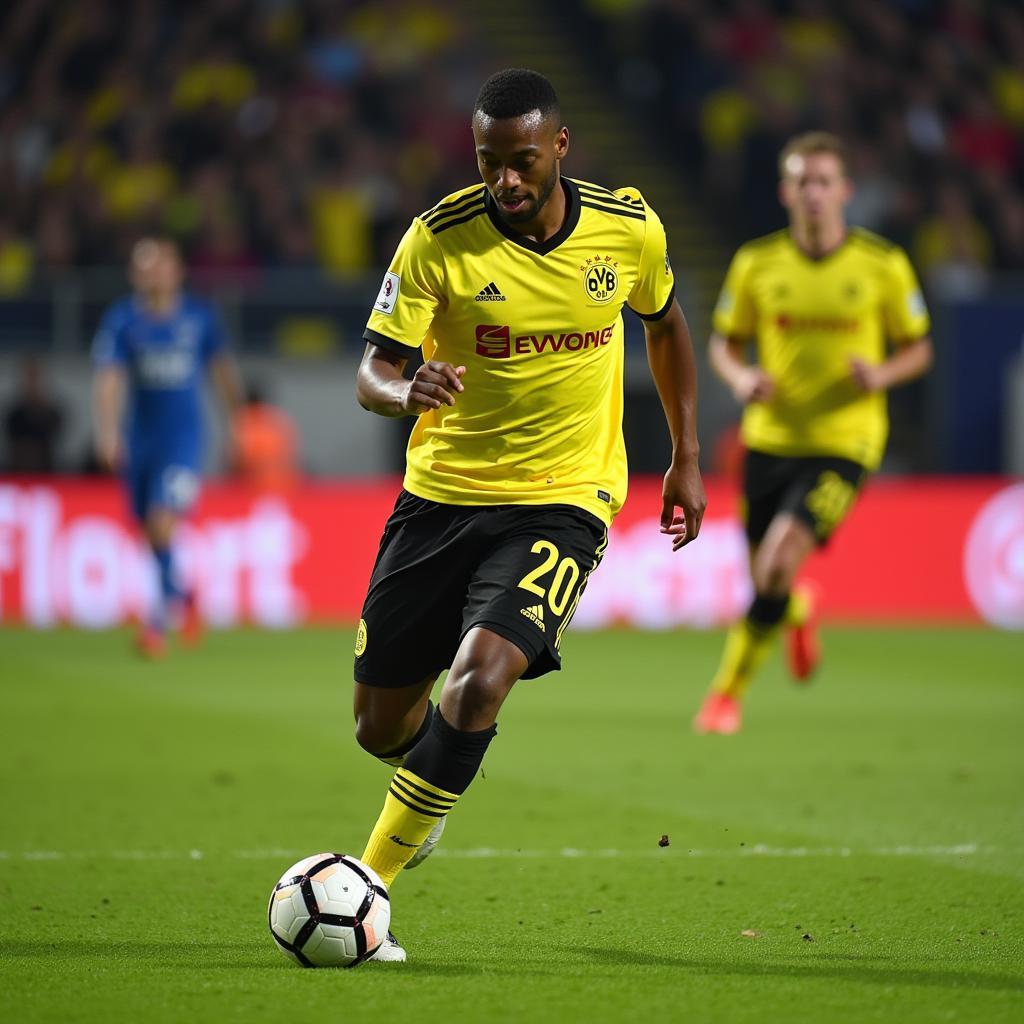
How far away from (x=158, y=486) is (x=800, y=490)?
489cm

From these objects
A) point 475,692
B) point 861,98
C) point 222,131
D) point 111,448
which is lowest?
point 111,448

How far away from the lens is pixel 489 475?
517 centimetres

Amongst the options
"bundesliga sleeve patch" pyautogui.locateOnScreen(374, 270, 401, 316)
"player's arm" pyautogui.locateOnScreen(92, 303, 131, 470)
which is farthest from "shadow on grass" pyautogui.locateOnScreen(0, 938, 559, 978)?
"player's arm" pyautogui.locateOnScreen(92, 303, 131, 470)

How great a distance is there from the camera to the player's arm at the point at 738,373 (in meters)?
8.79

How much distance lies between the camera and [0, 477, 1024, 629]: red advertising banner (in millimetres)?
→ 14906

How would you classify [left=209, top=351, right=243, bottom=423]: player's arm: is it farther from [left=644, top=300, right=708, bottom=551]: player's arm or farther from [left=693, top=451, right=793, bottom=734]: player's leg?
[left=644, top=300, right=708, bottom=551]: player's arm

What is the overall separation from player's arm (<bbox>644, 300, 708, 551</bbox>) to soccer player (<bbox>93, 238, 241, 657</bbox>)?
736 cm

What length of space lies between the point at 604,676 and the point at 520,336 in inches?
282

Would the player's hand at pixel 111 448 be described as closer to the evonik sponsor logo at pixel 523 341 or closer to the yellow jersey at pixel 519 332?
the yellow jersey at pixel 519 332

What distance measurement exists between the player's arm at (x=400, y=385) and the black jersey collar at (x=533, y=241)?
1.41 ft

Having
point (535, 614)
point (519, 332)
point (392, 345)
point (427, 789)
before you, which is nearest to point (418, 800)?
point (427, 789)

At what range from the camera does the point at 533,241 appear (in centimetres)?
513

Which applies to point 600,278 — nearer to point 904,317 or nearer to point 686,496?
point 686,496

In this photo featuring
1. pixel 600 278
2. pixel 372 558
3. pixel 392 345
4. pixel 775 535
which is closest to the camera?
pixel 392 345
